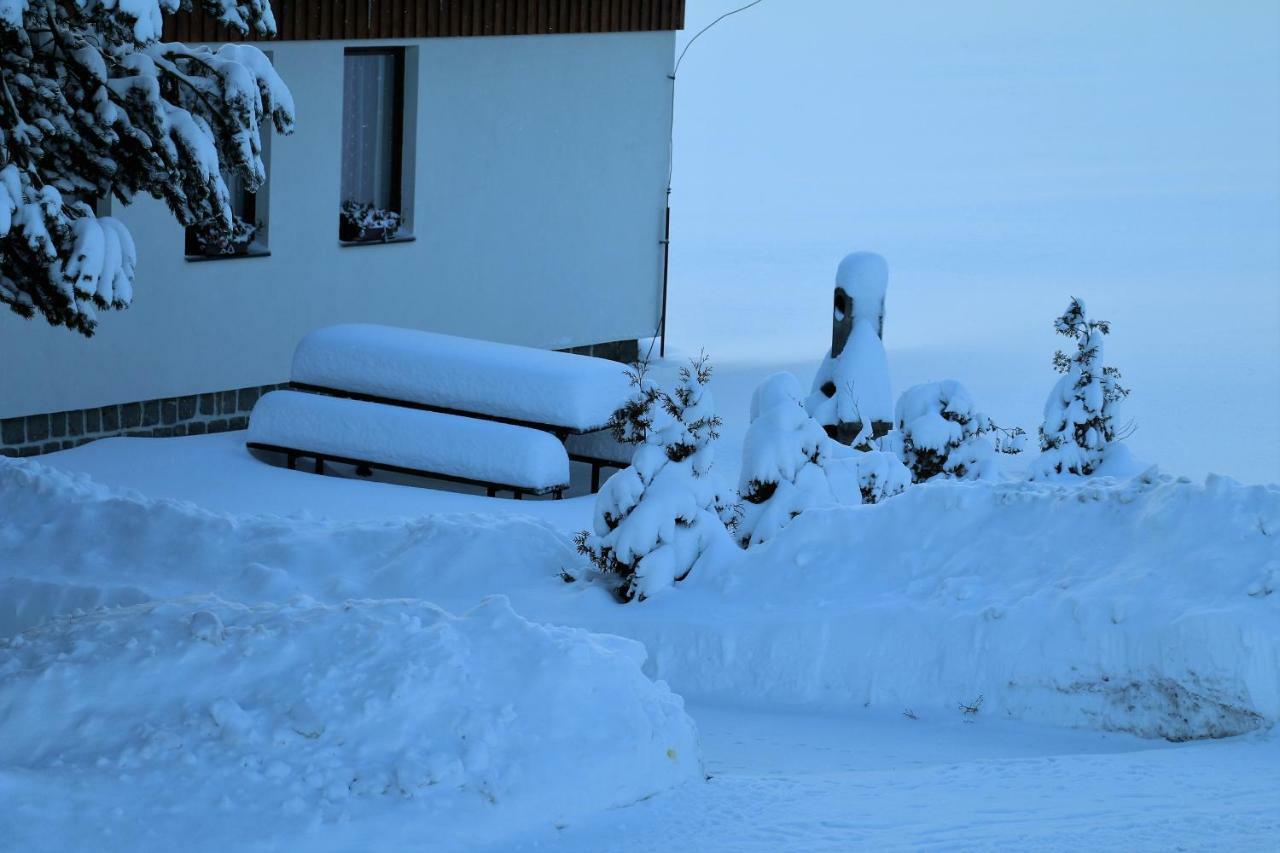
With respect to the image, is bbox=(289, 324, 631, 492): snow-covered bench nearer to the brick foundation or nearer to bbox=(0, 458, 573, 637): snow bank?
the brick foundation

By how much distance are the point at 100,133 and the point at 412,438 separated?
5391mm

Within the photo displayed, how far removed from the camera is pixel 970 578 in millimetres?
8992

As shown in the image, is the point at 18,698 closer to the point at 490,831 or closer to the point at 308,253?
the point at 490,831

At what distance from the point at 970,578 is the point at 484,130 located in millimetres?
9078

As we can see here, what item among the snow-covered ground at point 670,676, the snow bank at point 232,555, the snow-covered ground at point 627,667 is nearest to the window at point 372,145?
the snow-covered ground at point 627,667

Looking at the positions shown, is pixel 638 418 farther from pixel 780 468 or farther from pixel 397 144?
pixel 397 144

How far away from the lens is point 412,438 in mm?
12688

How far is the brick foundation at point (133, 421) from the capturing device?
44.0ft

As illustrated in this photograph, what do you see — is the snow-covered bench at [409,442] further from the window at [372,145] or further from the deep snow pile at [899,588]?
the window at [372,145]

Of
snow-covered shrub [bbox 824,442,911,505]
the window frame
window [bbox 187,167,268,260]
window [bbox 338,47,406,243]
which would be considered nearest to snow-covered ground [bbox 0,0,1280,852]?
snow-covered shrub [bbox 824,442,911,505]

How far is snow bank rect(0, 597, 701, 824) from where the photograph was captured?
6.40 metres

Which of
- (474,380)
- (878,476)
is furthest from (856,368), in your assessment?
(878,476)

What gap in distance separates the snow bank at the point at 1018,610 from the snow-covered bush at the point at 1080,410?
10.5 feet

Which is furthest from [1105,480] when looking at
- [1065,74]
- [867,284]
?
[1065,74]
